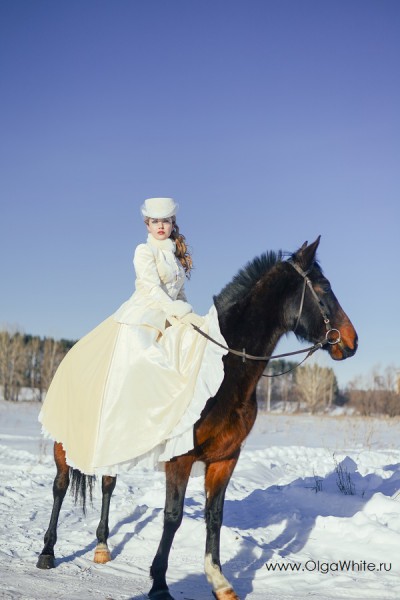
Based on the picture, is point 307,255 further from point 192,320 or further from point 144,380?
point 144,380

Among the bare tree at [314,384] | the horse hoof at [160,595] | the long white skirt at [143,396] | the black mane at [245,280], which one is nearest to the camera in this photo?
the horse hoof at [160,595]

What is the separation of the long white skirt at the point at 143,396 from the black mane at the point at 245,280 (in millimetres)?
134

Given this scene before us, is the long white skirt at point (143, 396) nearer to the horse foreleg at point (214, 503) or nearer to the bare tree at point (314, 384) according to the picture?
the horse foreleg at point (214, 503)

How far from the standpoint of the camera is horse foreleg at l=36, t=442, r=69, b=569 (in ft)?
17.2

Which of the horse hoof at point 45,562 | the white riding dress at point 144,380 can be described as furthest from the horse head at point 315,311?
the horse hoof at point 45,562

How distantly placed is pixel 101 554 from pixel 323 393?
50.9 meters

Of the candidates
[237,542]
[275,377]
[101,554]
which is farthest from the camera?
[275,377]

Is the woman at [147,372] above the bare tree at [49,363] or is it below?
above

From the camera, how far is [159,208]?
5191 mm

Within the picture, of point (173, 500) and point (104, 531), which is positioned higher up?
point (173, 500)

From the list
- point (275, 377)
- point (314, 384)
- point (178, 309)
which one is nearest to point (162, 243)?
point (178, 309)

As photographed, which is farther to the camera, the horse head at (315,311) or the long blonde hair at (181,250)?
the long blonde hair at (181,250)

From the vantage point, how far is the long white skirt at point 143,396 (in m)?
4.31

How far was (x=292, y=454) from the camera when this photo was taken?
13695 mm
